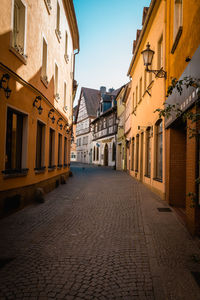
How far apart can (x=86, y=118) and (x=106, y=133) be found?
1420 cm

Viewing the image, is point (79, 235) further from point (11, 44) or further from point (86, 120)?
point (86, 120)

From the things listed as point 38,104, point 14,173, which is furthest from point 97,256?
point 38,104

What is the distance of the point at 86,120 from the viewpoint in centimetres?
4712

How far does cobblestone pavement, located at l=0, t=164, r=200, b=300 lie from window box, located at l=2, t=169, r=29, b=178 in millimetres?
997

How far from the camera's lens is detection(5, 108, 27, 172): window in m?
6.80

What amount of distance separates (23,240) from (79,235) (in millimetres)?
1026

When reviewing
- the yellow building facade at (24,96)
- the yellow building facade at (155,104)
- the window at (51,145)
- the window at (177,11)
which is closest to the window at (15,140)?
the yellow building facade at (24,96)

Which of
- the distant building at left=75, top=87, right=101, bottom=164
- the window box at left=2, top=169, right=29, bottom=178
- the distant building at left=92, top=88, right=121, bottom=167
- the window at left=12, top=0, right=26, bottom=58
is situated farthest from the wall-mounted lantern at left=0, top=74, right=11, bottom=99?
the distant building at left=75, top=87, right=101, bottom=164

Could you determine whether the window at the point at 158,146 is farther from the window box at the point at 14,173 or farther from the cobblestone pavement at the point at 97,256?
the window box at the point at 14,173

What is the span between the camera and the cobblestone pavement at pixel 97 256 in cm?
285

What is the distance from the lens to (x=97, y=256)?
12.6 feet

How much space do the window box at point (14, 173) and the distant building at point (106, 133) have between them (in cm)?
2187

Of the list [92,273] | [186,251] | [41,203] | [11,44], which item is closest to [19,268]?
[92,273]

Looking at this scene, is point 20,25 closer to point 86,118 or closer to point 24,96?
point 24,96
